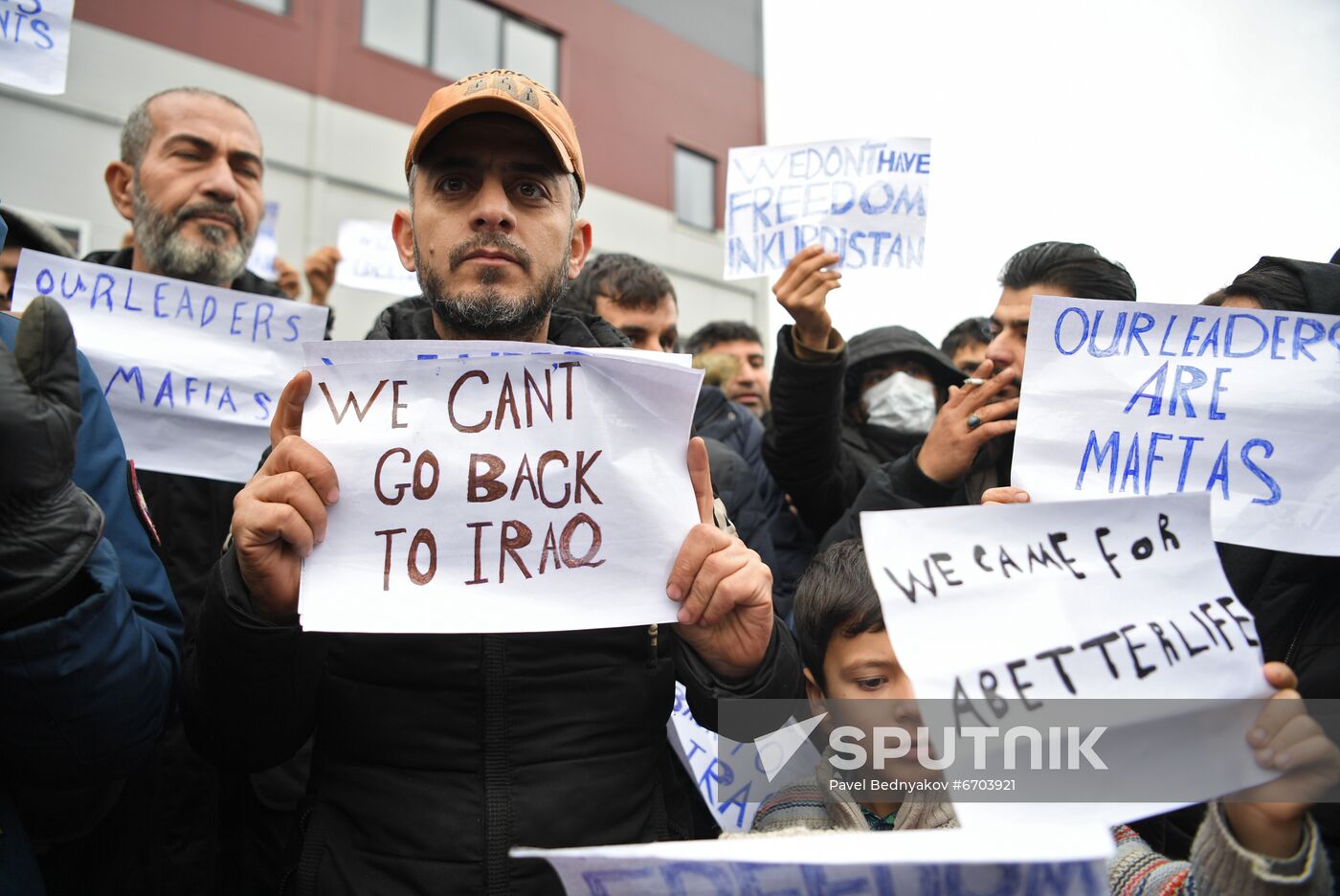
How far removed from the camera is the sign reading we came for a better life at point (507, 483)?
1.31 meters

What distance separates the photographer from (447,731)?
4.66 ft

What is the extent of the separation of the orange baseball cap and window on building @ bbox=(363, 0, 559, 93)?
33.1 feet

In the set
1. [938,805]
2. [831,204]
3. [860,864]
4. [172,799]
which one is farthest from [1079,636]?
[831,204]

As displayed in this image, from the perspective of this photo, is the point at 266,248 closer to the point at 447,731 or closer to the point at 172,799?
the point at 172,799

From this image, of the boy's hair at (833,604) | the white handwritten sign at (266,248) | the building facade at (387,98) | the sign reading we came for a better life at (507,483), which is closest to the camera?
the sign reading we came for a better life at (507,483)

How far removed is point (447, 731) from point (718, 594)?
49 cm

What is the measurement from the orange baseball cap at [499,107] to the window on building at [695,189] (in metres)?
12.5

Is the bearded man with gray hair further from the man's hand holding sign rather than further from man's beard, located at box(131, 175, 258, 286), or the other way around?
the man's hand holding sign

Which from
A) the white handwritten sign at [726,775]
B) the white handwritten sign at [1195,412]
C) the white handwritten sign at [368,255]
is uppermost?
the white handwritten sign at [368,255]

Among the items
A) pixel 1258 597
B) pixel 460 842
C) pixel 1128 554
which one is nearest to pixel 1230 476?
pixel 1258 597

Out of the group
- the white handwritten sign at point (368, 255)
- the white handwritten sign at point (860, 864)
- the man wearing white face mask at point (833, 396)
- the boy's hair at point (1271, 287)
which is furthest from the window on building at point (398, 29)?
the white handwritten sign at point (860, 864)

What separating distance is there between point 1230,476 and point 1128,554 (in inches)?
17.3

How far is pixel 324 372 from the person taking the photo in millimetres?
1349

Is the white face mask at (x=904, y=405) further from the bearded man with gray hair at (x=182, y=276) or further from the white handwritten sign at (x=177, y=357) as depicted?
the bearded man with gray hair at (x=182, y=276)
